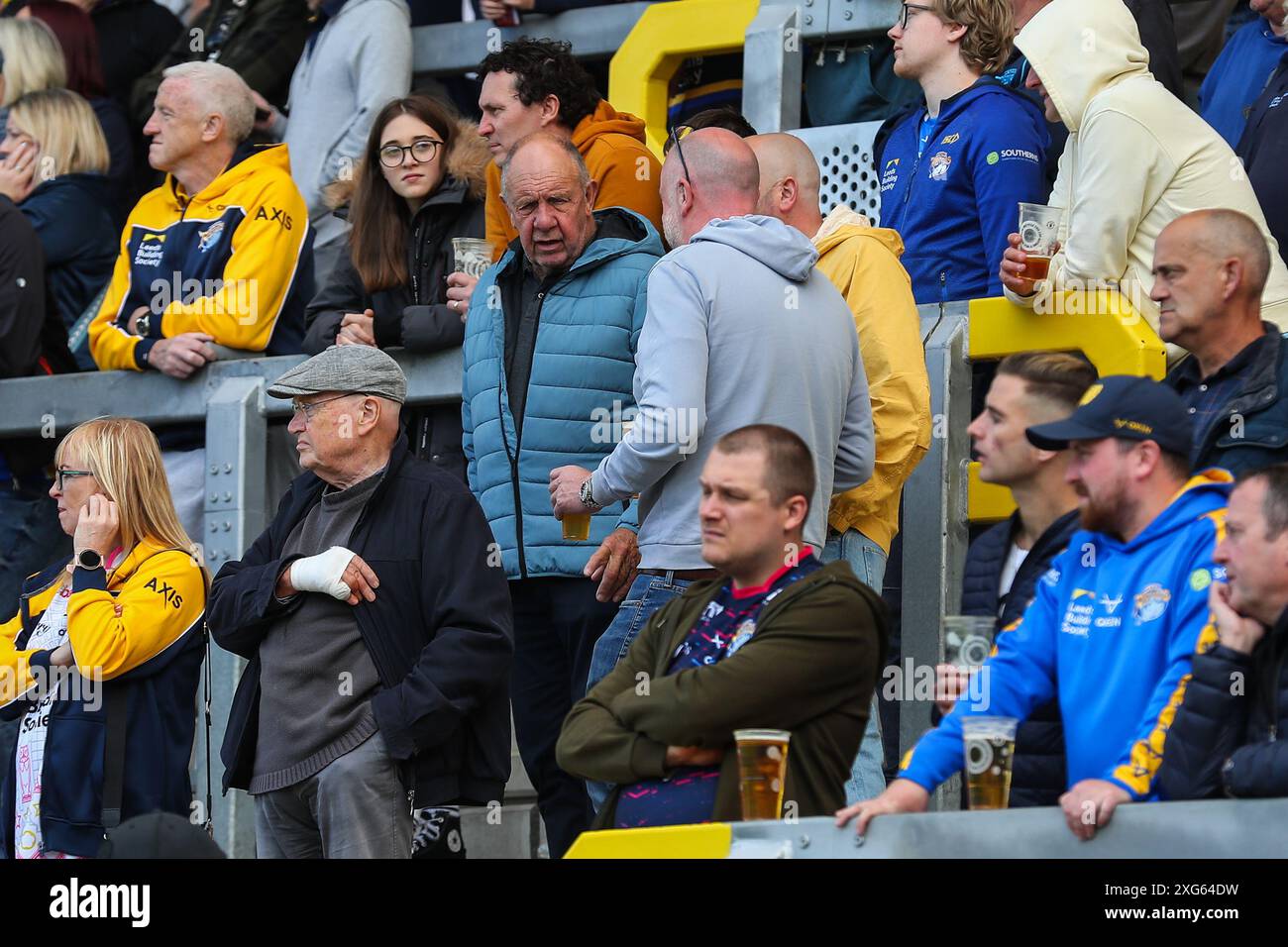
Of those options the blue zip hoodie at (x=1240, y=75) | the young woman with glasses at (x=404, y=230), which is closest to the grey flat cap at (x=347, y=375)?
the young woman with glasses at (x=404, y=230)

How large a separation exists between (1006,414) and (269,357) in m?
3.81

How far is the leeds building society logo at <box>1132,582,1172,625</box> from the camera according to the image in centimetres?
454

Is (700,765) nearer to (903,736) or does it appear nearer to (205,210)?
(903,736)

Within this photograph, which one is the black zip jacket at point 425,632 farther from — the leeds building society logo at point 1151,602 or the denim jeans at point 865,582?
the leeds building society logo at point 1151,602

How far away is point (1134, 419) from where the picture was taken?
469 cm

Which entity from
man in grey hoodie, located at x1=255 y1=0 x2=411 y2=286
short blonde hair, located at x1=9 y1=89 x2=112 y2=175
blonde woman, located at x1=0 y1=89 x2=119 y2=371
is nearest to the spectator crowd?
blonde woman, located at x1=0 y1=89 x2=119 y2=371

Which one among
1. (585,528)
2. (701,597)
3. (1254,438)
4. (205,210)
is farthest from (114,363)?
(1254,438)

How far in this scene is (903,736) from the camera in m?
6.72

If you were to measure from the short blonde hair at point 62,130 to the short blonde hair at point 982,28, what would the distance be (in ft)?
12.7

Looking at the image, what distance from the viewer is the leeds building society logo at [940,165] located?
7.21 m

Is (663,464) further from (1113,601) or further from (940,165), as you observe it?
(940,165)

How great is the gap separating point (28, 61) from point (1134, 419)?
6.58 meters
